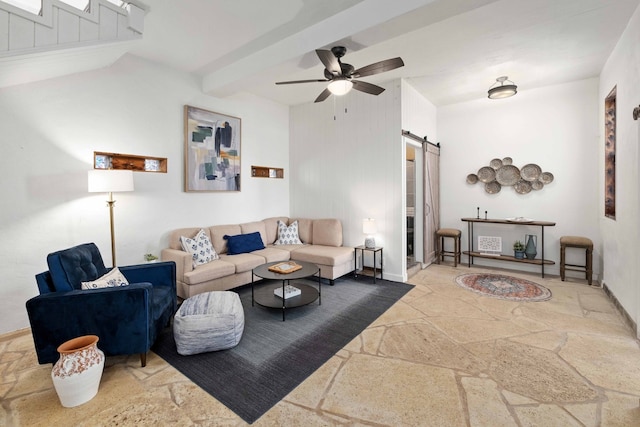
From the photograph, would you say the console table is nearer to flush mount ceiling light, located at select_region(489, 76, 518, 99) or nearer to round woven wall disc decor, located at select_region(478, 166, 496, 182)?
round woven wall disc decor, located at select_region(478, 166, 496, 182)

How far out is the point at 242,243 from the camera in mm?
A: 4465

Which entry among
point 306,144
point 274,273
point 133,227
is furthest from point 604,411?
point 306,144

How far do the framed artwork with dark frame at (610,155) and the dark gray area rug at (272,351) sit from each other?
3.09 m

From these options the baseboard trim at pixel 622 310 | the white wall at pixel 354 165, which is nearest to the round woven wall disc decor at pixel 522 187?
the baseboard trim at pixel 622 310

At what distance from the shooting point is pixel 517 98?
16.6 feet

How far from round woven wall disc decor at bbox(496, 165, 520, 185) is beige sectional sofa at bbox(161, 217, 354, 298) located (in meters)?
3.03

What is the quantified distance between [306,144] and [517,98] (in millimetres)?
3786

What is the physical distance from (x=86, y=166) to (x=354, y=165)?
3678 mm

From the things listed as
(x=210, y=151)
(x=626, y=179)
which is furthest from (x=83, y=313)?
(x=626, y=179)

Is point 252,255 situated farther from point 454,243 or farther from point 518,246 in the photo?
point 518,246

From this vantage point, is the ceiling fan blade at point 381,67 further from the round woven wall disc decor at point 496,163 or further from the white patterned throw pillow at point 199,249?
the round woven wall disc decor at point 496,163

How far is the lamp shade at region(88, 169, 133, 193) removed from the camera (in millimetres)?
3043

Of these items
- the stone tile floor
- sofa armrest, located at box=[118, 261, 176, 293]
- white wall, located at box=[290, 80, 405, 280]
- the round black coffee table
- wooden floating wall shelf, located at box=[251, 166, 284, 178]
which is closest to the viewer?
the stone tile floor

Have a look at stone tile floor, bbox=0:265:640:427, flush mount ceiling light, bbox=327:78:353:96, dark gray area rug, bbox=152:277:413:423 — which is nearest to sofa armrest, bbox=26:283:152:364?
stone tile floor, bbox=0:265:640:427
